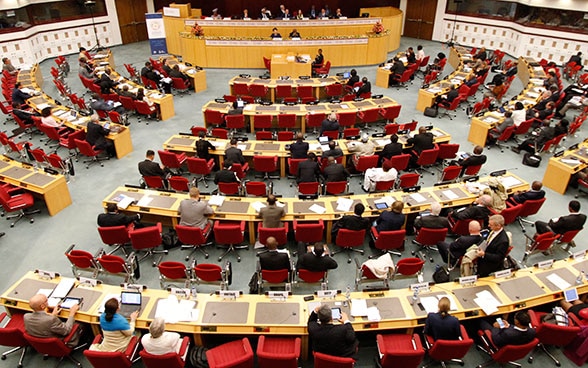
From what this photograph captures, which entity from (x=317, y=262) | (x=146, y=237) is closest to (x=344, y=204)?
(x=317, y=262)

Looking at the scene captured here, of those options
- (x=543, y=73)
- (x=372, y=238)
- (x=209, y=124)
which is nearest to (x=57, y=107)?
(x=209, y=124)

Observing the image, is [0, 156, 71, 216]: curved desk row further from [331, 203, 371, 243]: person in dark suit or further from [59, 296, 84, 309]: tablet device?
[331, 203, 371, 243]: person in dark suit

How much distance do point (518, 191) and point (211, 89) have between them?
48.0ft

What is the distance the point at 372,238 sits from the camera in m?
9.55

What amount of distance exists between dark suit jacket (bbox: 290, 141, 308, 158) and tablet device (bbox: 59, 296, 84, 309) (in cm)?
680

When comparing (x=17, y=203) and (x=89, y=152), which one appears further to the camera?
(x=89, y=152)

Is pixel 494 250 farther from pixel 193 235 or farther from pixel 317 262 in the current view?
pixel 193 235

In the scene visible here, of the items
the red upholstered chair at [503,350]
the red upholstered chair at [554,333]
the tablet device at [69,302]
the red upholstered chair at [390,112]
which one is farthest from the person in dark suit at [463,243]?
the red upholstered chair at [390,112]

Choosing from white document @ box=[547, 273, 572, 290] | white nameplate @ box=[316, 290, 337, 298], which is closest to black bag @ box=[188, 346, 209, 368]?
white nameplate @ box=[316, 290, 337, 298]

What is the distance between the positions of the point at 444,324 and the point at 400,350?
826mm

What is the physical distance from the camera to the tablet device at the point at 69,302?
6.94 meters

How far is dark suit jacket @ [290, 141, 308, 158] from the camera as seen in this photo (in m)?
11.8

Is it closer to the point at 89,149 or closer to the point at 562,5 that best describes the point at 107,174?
the point at 89,149

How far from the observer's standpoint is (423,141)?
1234cm
